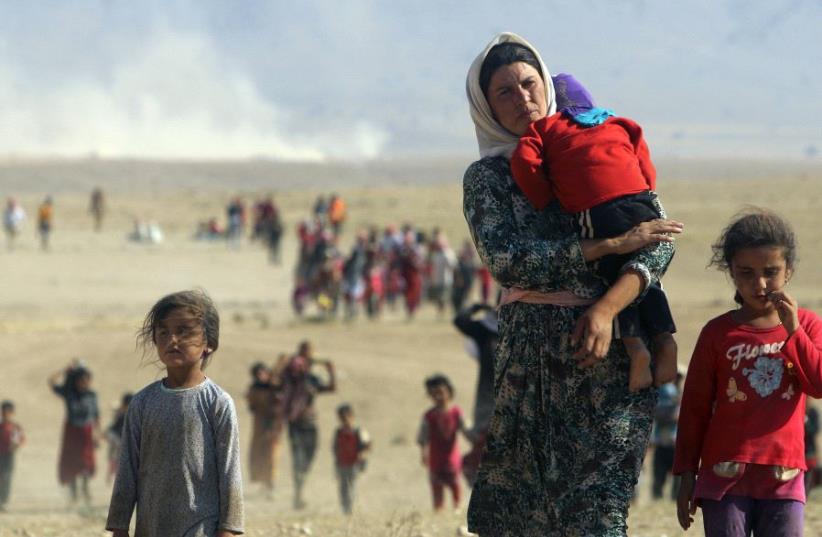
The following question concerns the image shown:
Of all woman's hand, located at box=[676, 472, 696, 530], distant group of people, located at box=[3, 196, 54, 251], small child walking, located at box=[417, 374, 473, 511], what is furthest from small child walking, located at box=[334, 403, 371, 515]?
distant group of people, located at box=[3, 196, 54, 251]

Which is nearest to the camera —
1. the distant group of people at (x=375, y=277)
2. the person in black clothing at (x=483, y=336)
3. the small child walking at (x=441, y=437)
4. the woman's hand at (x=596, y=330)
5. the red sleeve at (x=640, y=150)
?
the woman's hand at (x=596, y=330)

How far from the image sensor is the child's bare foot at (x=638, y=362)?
4270 mm

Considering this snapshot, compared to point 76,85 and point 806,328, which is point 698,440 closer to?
point 806,328

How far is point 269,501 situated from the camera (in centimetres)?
1257

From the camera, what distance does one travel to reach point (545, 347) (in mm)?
4359

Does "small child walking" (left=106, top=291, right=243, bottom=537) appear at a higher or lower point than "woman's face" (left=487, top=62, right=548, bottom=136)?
lower

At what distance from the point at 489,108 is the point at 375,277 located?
18834mm

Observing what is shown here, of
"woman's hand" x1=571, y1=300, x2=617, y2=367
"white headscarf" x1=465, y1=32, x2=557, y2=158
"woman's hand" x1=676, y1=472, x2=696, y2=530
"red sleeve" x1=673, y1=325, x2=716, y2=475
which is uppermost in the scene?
"white headscarf" x1=465, y1=32, x2=557, y2=158

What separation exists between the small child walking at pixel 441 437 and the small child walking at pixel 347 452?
0.90m

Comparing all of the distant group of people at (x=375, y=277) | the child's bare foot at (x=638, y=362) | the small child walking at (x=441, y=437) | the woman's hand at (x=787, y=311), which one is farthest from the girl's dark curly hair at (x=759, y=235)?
the distant group of people at (x=375, y=277)

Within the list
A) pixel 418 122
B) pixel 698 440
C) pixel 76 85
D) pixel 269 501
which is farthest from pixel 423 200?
pixel 418 122

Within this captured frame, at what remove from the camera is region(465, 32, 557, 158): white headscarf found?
4465mm

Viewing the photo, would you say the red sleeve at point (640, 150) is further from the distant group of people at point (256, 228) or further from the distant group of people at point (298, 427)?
the distant group of people at point (256, 228)

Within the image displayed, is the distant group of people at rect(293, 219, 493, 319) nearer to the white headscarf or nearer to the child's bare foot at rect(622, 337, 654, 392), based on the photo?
the white headscarf
